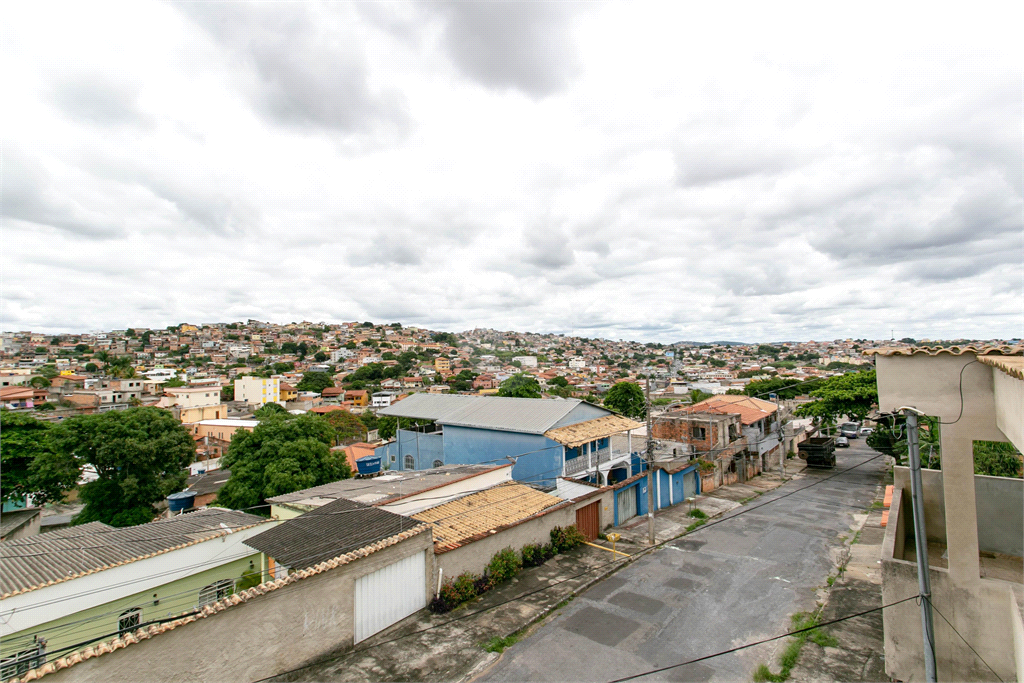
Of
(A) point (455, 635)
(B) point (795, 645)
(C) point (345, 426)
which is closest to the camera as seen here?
(B) point (795, 645)

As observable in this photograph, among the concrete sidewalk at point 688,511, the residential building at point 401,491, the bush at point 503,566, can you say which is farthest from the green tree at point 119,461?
the concrete sidewalk at point 688,511

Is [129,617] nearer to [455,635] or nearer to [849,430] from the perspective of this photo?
[455,635]

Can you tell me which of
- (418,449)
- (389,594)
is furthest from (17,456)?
(389,594)

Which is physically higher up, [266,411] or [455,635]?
[266,411]

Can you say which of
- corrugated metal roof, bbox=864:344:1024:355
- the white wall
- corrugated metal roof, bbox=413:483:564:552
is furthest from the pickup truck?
the white wall

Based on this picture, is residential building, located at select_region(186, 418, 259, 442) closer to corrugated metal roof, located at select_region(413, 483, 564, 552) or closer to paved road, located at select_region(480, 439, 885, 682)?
corrugated metal roof, located at select_region(413, 483, 564, 552)

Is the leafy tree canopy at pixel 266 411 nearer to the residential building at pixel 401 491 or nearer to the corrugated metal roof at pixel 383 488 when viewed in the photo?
the corrugated metal roof at pixel 383 488
